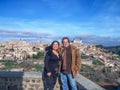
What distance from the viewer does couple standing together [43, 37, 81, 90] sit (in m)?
4.07

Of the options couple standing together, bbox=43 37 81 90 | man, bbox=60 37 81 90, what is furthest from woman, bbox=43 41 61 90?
man, bbox=60 37 81 90

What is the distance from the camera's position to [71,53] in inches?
161

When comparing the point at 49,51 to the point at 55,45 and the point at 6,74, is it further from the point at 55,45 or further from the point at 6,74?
the point at 6,74

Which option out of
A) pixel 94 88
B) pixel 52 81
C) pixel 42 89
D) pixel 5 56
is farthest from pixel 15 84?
pixel 5 56

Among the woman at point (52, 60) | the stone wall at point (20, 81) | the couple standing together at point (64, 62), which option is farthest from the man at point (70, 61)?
the stone wall at point (20, 81)

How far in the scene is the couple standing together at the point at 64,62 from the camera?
4.07 meters

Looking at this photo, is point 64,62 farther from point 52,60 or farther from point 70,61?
point 52,60

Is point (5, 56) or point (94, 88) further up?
point (94, 88)

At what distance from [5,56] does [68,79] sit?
187 feet

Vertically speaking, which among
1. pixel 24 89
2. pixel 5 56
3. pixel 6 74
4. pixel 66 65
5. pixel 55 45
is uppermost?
pixel 55 45

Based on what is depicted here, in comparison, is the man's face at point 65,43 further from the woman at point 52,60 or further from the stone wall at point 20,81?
the stone wall at point 20,81

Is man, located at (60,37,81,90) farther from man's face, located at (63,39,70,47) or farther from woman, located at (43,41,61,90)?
woman, located at (43,41,61,90)

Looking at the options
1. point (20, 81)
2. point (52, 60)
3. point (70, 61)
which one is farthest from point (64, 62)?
point (20, 81)

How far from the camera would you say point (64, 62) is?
410 cm
